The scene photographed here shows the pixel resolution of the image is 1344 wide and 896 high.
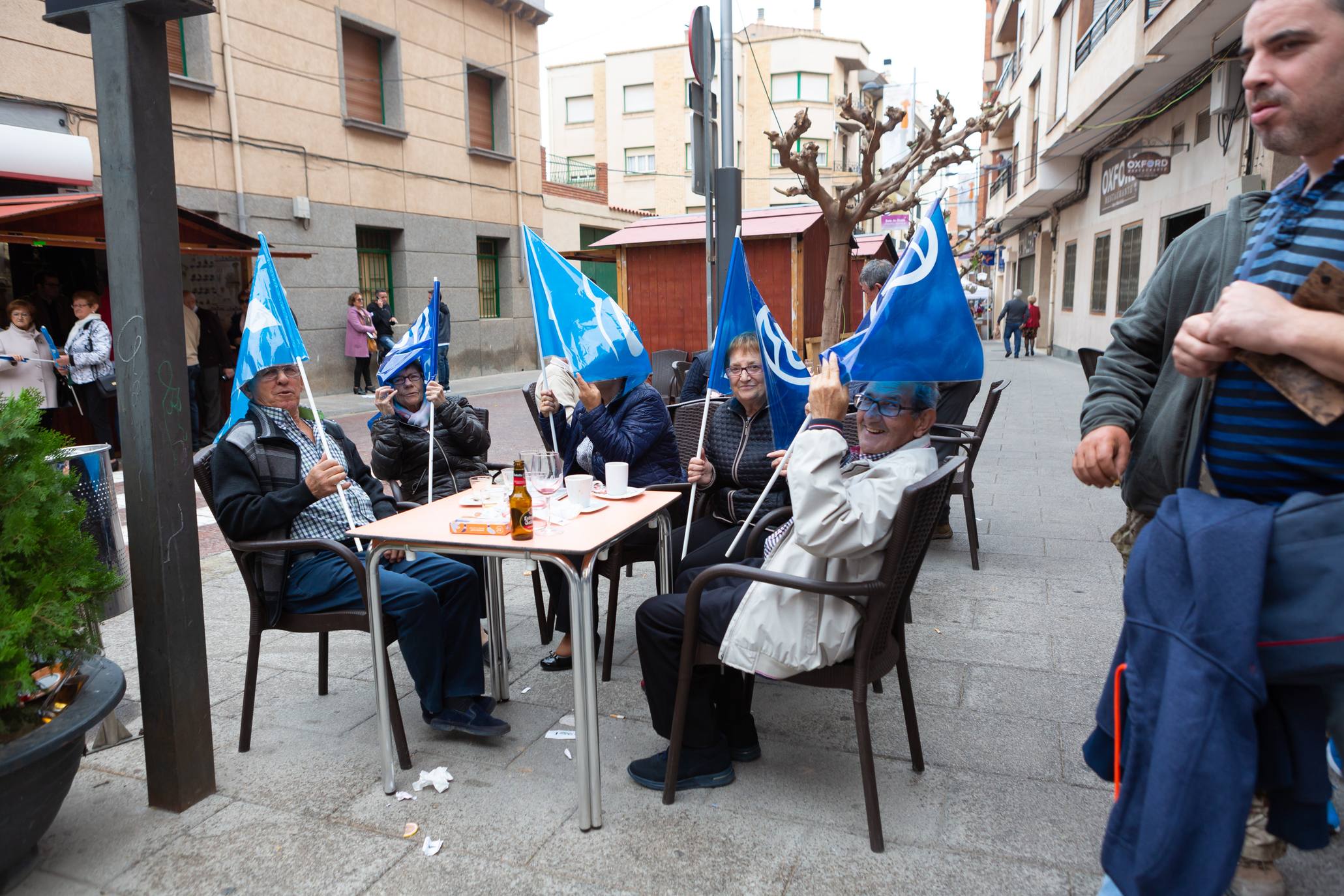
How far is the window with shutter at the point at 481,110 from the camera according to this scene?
59.3 feet

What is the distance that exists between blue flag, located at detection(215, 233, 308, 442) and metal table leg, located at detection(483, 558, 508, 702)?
43.2 inches

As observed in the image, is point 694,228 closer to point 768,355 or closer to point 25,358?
point 25,358

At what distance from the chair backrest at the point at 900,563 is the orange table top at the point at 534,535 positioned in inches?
32.9

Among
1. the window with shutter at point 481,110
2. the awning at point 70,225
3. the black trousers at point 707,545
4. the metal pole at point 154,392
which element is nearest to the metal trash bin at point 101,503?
the metal pole at point 154,392

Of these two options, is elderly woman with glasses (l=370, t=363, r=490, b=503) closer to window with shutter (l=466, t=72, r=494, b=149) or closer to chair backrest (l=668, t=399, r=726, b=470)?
chair backrest (l=668, t=399, r=726, b=470)

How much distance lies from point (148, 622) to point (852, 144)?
55500 mm

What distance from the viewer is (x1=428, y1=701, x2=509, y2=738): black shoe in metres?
3.18

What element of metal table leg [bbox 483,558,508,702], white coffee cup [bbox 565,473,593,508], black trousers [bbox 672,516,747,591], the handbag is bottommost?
metal table leg [bbox 483,558,508,702]

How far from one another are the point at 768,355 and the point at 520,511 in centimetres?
126

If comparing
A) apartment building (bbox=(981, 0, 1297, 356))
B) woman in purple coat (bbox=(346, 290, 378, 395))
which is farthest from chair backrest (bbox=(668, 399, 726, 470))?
woman in purple coat (bbox=(346, 290, 378, 395))

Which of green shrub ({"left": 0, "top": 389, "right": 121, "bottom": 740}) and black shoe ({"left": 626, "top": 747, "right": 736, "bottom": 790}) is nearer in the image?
green shrub ({"left": 0, "top": 389, "right": 121, "bottom": 740})

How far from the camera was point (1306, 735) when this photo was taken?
5.49ft

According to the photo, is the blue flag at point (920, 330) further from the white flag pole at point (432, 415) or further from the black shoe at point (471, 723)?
the white flag pole at point (432, 415)

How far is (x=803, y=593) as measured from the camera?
8.57 ft
